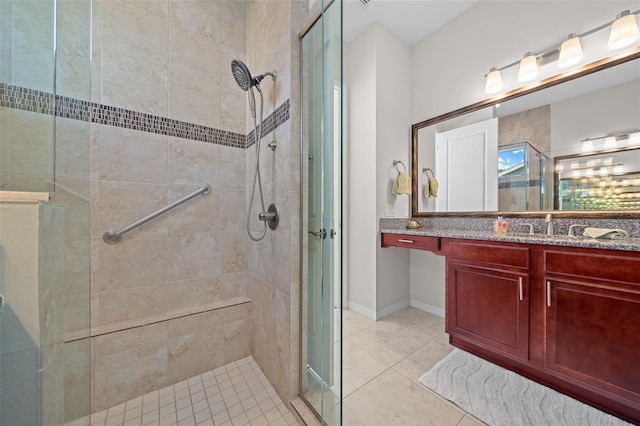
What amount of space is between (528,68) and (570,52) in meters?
0.21

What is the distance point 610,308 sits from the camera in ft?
3.44

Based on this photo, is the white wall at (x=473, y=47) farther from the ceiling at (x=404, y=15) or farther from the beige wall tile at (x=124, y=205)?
the beige wall tile at (x=124, y=205)

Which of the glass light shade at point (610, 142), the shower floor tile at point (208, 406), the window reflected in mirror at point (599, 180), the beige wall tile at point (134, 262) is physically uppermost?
the glass light shade at point (610, 142)

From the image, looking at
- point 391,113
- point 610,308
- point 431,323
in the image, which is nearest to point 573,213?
point 610,308

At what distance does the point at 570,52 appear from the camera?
149 cm

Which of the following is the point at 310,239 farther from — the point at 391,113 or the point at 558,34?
the point at 558,34

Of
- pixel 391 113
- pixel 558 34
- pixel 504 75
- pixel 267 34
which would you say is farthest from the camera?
pixel 391 113

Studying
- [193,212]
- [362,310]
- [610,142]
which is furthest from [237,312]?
[610,142]

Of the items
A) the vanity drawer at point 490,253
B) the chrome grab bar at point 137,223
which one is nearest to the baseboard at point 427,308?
the vanity drawer at point 490,253

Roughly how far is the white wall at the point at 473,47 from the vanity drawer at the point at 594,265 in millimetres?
1053

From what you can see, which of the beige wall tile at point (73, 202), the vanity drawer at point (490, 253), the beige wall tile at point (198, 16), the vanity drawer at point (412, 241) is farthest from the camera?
the vanity drawer at point (412, 241)

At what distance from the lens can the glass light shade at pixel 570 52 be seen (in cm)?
146

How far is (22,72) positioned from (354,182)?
7.10ft

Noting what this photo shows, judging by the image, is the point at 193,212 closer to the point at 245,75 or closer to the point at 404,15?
the point at 245,75
